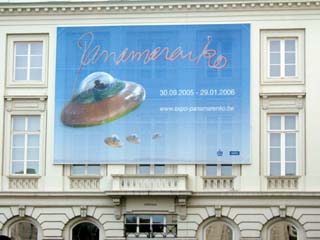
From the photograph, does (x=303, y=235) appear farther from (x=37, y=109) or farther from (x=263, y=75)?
(x=37, y=109)

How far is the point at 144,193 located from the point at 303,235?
20.2ft

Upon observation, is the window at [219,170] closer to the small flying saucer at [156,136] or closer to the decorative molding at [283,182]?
the decorative molding at [283,182]

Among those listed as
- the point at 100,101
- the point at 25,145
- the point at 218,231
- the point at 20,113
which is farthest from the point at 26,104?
the point at 218,231

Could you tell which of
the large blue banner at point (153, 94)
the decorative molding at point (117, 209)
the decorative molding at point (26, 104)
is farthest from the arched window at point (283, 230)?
the decorative molding at point (26, 104)

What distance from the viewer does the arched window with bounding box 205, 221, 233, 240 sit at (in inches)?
1108

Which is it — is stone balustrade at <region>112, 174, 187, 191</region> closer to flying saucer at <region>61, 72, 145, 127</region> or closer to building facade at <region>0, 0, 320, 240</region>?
building facade at <region>0, 0, 320, 240</region>

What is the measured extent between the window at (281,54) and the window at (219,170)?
364 cm

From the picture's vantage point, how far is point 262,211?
27.5m

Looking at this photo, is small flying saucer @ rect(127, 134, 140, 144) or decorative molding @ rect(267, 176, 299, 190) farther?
small flying saucer @ rect(127, 134, 140, 144)

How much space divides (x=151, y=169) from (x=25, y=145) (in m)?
5.12

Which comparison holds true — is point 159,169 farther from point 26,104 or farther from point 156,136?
point 26,104

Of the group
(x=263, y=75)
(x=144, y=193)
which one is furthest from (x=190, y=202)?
(x=263, y=75)

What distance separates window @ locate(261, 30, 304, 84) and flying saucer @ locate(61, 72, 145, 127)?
195 inches

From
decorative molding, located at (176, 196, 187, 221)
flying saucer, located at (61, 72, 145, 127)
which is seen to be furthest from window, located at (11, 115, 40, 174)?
decorative molding, located at (176, 196, 187, 221)
